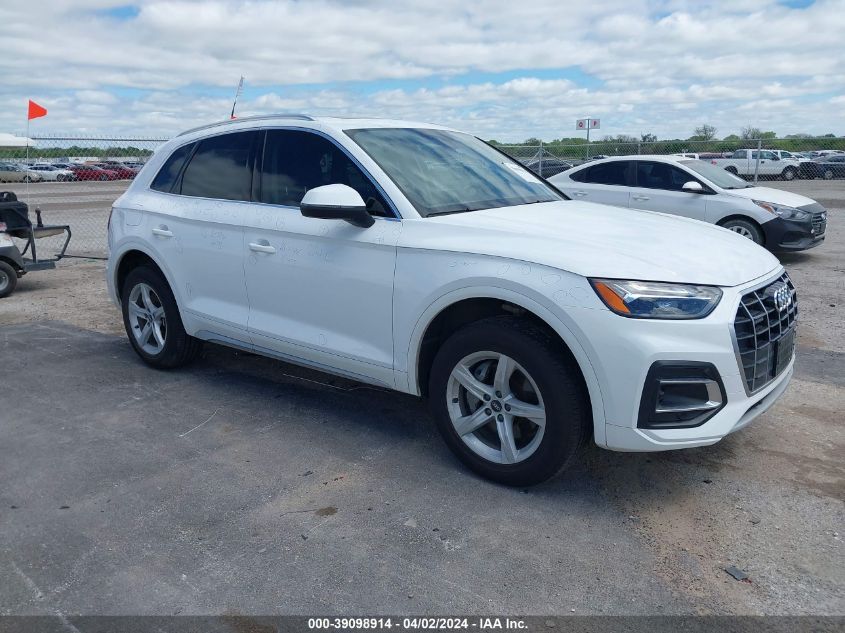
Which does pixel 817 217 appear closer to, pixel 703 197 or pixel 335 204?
pixel 703 197

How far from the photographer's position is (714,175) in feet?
37.6

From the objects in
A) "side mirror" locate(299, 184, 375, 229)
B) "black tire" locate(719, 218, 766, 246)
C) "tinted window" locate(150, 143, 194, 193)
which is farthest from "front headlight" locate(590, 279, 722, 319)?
"black tire" locate(719, 218, 766, 246)

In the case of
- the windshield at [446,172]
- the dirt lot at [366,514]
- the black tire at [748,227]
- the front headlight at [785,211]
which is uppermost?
the windshield at [446,172]

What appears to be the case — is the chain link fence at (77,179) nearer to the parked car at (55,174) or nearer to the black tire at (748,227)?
the parked car at (55,174)

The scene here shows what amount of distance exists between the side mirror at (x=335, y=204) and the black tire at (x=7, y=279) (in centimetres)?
627

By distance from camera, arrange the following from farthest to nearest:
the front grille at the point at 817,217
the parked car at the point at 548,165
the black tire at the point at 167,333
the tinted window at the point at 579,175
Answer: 1. the parked car at the point at 548,165
2. the tinted window at the point at 579,175
3. the front grille at the point at 817,217
4. the black tire at the point at 167,333

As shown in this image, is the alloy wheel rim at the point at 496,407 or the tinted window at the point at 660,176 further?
the tinted window at the point at 660,176

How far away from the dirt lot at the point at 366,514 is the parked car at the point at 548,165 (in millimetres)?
17428

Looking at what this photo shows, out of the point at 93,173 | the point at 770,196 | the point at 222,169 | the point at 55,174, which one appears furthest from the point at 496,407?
the point at 55,174

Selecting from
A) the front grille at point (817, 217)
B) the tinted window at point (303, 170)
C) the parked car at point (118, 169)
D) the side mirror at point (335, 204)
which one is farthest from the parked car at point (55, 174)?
the side mirror at point (335, 204)

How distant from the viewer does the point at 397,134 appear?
472 centimetres

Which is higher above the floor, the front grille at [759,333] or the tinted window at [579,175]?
the tinted window at [579,175]

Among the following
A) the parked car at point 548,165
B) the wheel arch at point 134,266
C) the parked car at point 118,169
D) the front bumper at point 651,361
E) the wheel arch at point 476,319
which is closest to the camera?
the front bumper at point 651,361

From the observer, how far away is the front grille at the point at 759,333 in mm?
3418
